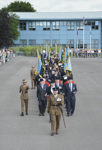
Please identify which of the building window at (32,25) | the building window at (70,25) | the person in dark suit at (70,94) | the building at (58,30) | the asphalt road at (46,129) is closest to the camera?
the asphalt road at (46,129)

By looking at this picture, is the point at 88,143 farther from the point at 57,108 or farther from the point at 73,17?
the point at 73,17

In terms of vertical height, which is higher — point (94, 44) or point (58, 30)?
point (58, 30)

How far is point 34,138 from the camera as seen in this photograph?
31.3 ft

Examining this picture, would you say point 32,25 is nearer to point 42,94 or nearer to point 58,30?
point 58,30

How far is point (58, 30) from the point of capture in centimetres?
7325

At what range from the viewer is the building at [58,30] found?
73.0 metres

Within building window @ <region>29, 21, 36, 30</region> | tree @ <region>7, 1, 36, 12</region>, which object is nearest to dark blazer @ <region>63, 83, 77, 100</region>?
building window @ <region>29, 21, 36, 30</region>

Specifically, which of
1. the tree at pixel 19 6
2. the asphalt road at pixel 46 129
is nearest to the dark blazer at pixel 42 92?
the asphalt road at pixel 46 129

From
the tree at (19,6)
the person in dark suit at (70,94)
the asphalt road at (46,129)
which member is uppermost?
the tree at (19,6)

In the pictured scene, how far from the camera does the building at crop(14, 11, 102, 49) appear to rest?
73000mm

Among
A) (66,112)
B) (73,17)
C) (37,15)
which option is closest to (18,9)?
(37,15)

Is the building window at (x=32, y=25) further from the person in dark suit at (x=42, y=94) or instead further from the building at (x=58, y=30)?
the person in dark suit at (x=42, y=94)

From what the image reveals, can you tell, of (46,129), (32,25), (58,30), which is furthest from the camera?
(32,25)

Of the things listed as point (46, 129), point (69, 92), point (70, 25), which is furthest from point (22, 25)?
point (46, 129)
